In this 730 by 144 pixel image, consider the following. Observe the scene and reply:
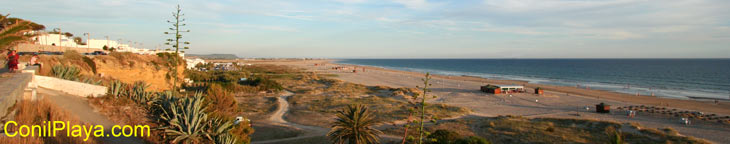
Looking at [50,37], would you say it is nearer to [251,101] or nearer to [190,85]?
[190,85]

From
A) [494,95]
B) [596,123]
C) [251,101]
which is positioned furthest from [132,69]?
[494,95]

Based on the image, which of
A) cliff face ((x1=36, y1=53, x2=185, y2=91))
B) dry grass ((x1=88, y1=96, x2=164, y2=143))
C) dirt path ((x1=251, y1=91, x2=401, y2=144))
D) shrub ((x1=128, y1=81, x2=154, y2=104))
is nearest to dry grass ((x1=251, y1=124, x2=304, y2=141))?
dirt path ((x1=251, y1=91, x2=401, y2=144))

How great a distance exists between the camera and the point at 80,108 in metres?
9.05

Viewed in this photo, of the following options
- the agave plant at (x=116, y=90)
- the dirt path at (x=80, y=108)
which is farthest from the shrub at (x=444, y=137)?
the agave plant at (x=116, y=90)

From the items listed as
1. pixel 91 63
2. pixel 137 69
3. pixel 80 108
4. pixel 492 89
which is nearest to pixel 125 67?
pixel 137 69

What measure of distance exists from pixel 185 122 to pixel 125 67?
1606 centimetres

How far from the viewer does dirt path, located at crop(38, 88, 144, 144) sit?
281 inches

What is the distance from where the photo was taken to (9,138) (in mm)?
4770

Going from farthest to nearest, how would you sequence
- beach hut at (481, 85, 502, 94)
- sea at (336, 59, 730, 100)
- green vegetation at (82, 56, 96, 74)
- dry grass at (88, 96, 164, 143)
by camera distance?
sea at (336, 59, 730, 100), beach hut at (481, 85, 502, 94), green vegetation at (82, 56, 96, 74), dry grass at (88, 96, 164, 143)

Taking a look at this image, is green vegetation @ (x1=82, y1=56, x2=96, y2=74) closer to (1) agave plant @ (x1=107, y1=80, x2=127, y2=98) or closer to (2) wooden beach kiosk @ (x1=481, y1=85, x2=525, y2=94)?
(1) agave plant @ (x1=107, y1=80, x2=127, y2=98)

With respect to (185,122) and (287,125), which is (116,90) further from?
(287,125)

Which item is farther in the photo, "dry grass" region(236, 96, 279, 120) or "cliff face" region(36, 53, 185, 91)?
"dry grass" region(236, 96, 279, 120)

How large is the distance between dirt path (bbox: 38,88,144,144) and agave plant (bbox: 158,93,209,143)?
1.95 feet

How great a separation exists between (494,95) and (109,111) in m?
28.2
